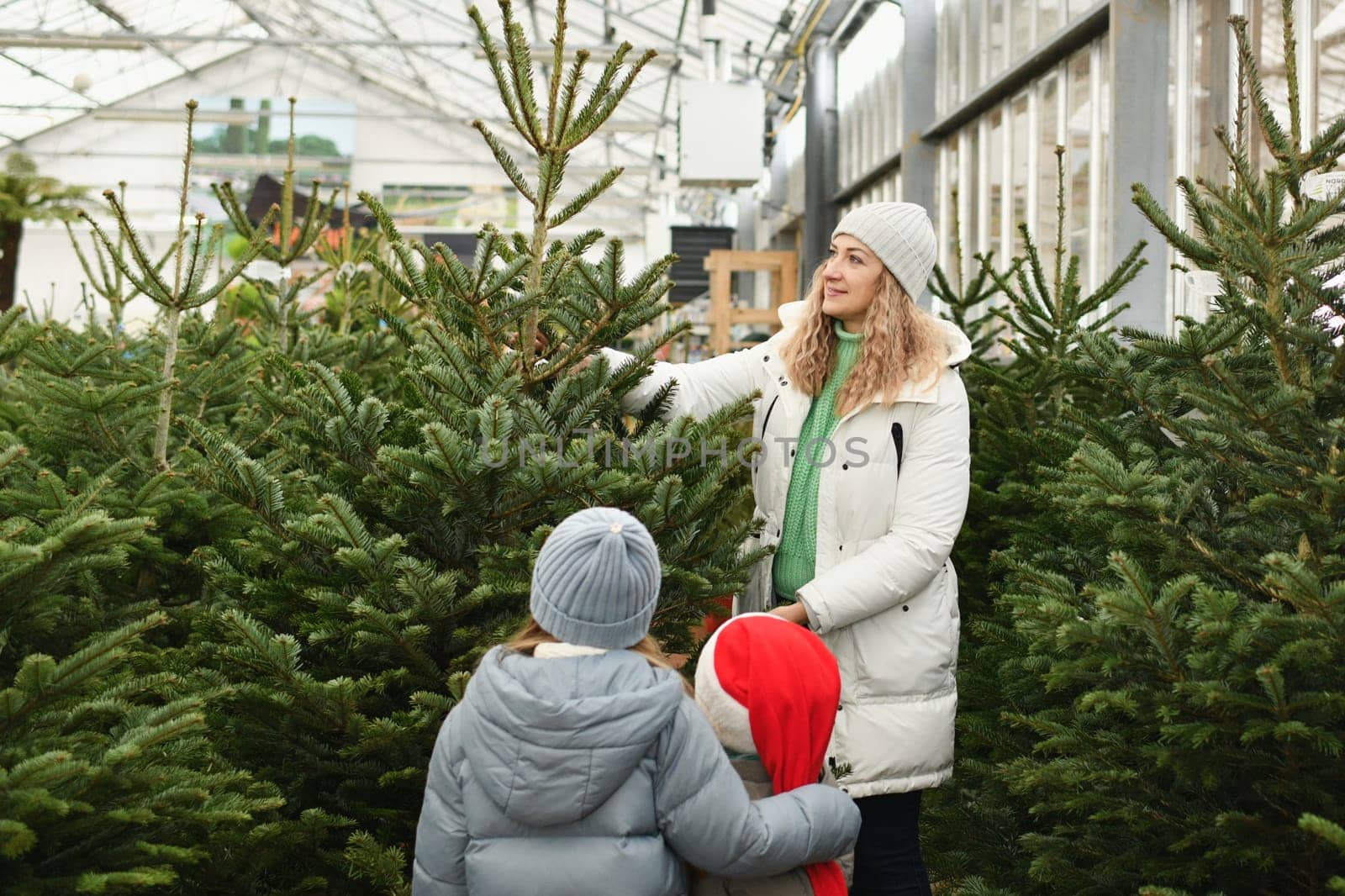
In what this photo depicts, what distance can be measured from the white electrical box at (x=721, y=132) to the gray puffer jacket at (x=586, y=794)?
11565 mm

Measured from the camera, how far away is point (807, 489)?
2301 mm

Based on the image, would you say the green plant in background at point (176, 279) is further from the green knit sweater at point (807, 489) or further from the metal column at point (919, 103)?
the metal column at point (919, 103)

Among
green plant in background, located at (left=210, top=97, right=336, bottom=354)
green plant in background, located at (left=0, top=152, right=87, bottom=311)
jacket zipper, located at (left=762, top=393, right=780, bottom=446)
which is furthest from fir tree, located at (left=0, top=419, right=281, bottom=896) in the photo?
green plant in background, located at (left=0, top=152, right=87, bottom=311)

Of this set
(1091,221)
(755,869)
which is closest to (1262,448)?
(755,869)

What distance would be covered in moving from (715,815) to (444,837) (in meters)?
0.40

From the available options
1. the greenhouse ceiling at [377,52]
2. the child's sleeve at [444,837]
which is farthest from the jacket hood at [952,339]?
the greenhouse ceiling at [377,52]

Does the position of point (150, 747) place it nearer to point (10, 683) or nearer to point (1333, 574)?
point (10, 683)

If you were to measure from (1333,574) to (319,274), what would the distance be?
4.43 meters

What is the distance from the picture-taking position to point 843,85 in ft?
45.3

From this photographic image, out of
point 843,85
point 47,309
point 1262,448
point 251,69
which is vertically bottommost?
point 1262,448

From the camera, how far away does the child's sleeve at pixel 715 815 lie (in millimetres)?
1599

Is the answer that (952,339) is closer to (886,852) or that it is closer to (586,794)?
(886,852)

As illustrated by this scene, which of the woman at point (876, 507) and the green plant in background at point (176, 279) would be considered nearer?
the woman at point (876, 507)

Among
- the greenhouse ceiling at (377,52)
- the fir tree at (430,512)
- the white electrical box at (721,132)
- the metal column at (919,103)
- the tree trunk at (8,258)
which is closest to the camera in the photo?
the fir tree at (430,512)
